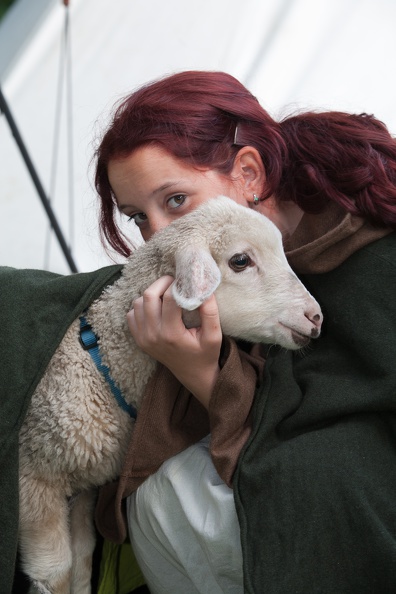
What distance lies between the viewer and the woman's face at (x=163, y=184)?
168cm

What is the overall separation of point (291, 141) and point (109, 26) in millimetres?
2126

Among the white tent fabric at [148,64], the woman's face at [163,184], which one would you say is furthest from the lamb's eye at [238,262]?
the white tent fabric at [148,64]

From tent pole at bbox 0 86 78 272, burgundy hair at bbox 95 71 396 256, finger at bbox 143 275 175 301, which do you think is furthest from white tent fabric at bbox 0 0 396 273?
finger at bbox 143 275 175 301

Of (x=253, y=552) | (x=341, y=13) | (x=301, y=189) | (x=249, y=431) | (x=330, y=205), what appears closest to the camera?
(x=253, y=552)

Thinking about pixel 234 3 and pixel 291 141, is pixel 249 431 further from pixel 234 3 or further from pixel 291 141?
pixel 234 3

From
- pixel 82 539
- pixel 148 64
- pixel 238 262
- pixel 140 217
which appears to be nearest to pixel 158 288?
pixel 238 262

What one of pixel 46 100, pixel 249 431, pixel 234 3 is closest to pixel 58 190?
pixel 46 100

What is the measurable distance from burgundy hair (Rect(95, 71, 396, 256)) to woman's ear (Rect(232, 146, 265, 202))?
0.06 feet

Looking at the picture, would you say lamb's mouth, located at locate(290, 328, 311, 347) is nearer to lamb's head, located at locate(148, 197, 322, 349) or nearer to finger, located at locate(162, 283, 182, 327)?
lamb's head, located at locate(148, 197, 322, 349)

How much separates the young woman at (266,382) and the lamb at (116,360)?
0.06 metres

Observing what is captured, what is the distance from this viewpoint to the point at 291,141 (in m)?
1.84

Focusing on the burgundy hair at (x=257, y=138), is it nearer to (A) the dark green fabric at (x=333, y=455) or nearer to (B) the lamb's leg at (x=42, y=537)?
(A) the dark green fabric at (x=333, y=455)

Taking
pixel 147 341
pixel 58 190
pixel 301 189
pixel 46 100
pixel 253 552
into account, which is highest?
pixel 301 189

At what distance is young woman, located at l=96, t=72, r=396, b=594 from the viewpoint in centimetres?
130
